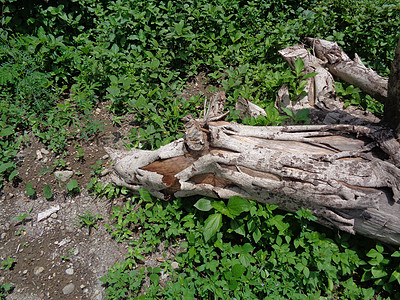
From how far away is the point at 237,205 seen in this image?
3.06m

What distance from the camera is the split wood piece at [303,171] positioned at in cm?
274

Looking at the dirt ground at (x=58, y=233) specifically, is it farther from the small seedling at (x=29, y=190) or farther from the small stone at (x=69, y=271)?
the small seedling at (x=29, y=190)

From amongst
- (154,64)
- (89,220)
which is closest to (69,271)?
(89,220)

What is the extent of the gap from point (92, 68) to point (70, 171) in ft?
5.49

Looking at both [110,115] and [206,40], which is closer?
[110,115]

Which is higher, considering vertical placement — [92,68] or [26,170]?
[92,68]

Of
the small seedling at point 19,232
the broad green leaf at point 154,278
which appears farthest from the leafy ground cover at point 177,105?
the small seedling at point 19,232

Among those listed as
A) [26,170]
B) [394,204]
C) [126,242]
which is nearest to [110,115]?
[26,170]

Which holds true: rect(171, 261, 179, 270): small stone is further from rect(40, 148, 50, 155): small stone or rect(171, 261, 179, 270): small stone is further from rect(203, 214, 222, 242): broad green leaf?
rect(40, 148, 50, 155): small stone

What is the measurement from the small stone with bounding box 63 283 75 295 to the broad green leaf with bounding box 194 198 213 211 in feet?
5.25

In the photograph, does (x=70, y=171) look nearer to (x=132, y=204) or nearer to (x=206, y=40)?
(x=132, y=204)

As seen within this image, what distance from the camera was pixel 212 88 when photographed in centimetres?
483

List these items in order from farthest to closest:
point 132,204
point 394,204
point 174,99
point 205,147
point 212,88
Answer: point 212,88, point 174,99, point 132,204, point 205,147, point 394,204

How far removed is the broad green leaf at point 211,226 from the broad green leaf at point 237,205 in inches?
6.5
